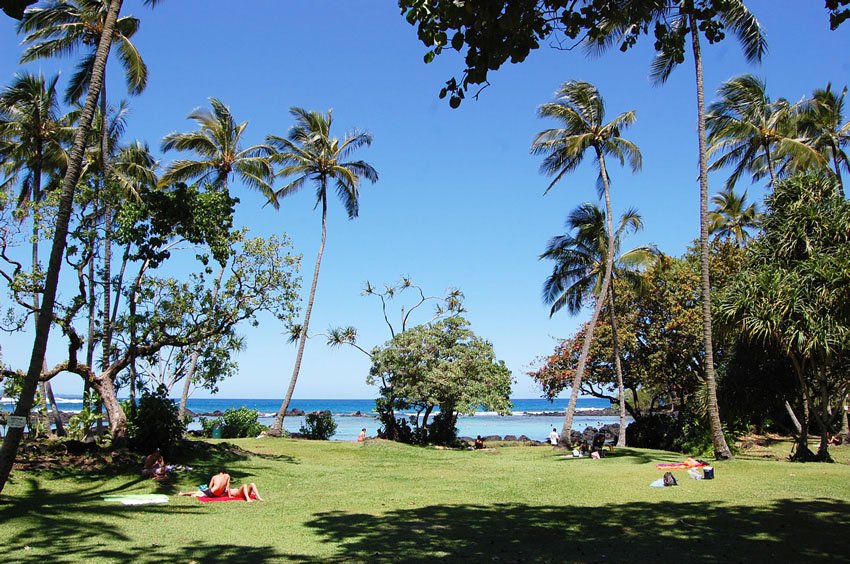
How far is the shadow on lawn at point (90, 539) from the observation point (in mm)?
6934

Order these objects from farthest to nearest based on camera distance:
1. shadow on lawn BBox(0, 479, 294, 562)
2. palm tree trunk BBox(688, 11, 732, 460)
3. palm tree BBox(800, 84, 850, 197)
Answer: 1. palm tree BBox(800, 84, 850, 197)
2. palm tree trunk BBox(688, 11, 732, 460)
3. shadow on lawn BBox(0, 479, 294, 562)

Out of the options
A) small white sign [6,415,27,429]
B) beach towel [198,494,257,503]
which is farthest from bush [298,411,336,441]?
small white sign [6,415,27,429]

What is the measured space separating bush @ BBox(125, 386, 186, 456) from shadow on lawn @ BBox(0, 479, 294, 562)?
4931mm

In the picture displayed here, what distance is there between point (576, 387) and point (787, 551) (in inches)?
801

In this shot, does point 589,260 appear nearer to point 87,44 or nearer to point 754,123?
point 754,123

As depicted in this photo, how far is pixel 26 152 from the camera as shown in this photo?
2208 cm

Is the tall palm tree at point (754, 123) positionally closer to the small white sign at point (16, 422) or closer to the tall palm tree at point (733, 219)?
the tall palm tree at point (733, 219)

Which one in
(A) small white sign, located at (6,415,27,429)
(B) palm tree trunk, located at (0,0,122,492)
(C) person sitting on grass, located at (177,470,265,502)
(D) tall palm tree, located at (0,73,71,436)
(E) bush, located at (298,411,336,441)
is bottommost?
(C) person sitting on grass, located at (177,470,265,502)

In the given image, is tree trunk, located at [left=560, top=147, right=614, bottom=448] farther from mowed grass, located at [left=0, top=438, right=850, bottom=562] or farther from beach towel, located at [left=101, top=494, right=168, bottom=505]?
beach towel, located at [left=101, top=494, right=168, bottom=505]

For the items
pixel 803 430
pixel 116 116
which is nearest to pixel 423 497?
A: pixel 803 430

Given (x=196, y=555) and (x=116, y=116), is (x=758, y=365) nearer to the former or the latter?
(x=196, y=555)

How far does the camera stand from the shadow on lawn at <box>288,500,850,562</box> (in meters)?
6.98

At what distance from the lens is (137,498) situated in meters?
11.3

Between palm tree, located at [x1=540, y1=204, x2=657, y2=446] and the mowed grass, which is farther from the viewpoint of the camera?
palm tree, located at [x1=540, y1=204, x2=657, y2=446]
